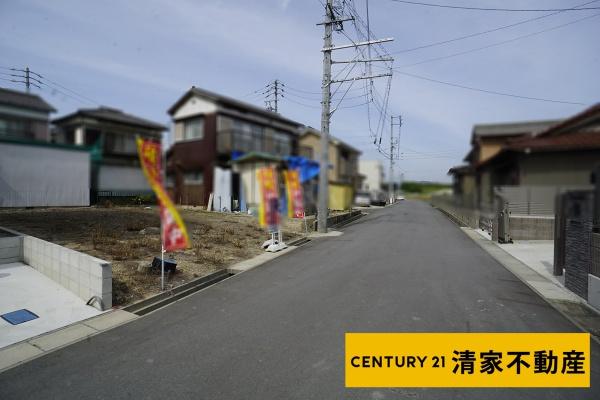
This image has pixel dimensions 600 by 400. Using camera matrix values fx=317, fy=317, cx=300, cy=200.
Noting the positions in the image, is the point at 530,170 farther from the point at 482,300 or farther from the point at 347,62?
the point at 482,300

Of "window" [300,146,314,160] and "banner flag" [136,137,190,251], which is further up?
"window" [300,146,314,160]

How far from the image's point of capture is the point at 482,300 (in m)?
8.10

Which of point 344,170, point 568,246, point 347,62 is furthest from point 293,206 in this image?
point 568,246

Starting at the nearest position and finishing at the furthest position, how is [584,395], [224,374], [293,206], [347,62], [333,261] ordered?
[293,206] → [584,395] → [224,374] → [347,62] → [333,261]

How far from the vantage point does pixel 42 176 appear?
8.42ft

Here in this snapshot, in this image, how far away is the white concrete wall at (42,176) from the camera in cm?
237

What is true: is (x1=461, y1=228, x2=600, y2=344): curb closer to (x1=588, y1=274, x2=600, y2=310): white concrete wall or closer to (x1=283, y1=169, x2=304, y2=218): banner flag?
(x1=588, y1=274, x2=600, y2=310): white concrete wall

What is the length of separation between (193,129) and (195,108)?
0.23m

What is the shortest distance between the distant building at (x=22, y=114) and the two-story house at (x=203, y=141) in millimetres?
818

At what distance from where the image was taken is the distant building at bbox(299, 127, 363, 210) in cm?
296

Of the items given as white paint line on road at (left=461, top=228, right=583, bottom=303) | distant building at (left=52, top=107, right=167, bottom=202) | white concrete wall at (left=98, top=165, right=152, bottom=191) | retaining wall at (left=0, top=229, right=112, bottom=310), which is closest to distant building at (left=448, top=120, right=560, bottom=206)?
distant building at (left=52, top=107, right=167, bottom=202)

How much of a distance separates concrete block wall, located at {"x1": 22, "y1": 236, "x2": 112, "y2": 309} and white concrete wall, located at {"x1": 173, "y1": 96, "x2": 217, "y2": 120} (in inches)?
251

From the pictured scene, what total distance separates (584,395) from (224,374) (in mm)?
5065

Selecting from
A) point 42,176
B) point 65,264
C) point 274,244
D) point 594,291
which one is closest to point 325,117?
point 42,176
